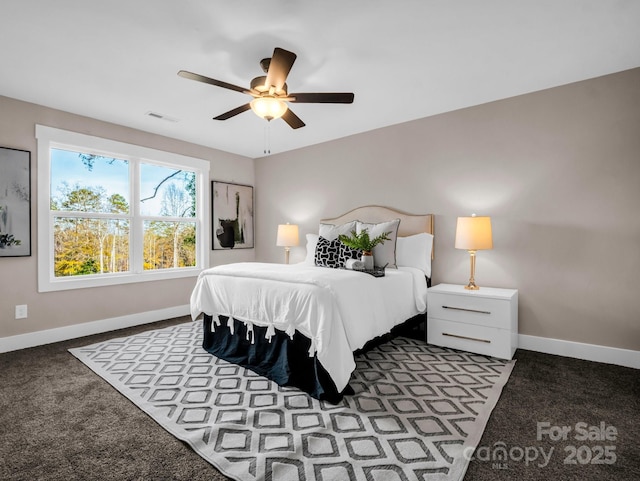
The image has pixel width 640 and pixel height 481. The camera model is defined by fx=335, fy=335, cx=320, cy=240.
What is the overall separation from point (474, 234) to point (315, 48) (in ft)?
7.00

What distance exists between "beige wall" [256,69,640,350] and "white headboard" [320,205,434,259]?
110mm

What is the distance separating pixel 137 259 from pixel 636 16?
511cm

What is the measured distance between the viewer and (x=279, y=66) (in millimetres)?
2205

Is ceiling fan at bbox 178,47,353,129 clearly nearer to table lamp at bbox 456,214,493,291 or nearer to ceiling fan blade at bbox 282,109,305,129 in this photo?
ceiling fan blade at bbox 282,109,305,129

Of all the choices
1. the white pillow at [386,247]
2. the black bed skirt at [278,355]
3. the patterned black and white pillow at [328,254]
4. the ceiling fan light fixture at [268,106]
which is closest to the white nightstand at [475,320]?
the black bed skirt at [278,355]

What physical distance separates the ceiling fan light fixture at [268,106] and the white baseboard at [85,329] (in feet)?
10.1

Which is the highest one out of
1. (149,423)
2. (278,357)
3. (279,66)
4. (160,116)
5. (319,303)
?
(160,116)

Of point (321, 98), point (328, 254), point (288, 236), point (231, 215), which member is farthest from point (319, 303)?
point (231, 215)

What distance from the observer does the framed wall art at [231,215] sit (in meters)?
5.15

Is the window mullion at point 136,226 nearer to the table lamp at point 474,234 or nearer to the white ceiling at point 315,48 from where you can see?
the white ceiling at point 315,48

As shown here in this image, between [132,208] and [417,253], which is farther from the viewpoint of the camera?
[132,208]

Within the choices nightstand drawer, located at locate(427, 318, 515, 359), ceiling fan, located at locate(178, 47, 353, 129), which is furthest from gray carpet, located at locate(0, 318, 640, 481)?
ceiling fan, located at locate(178, 47, 353, 129)

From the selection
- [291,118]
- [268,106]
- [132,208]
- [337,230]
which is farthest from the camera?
[132,208]

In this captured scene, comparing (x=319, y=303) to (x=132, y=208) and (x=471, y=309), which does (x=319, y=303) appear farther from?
(x=132, y=208)
